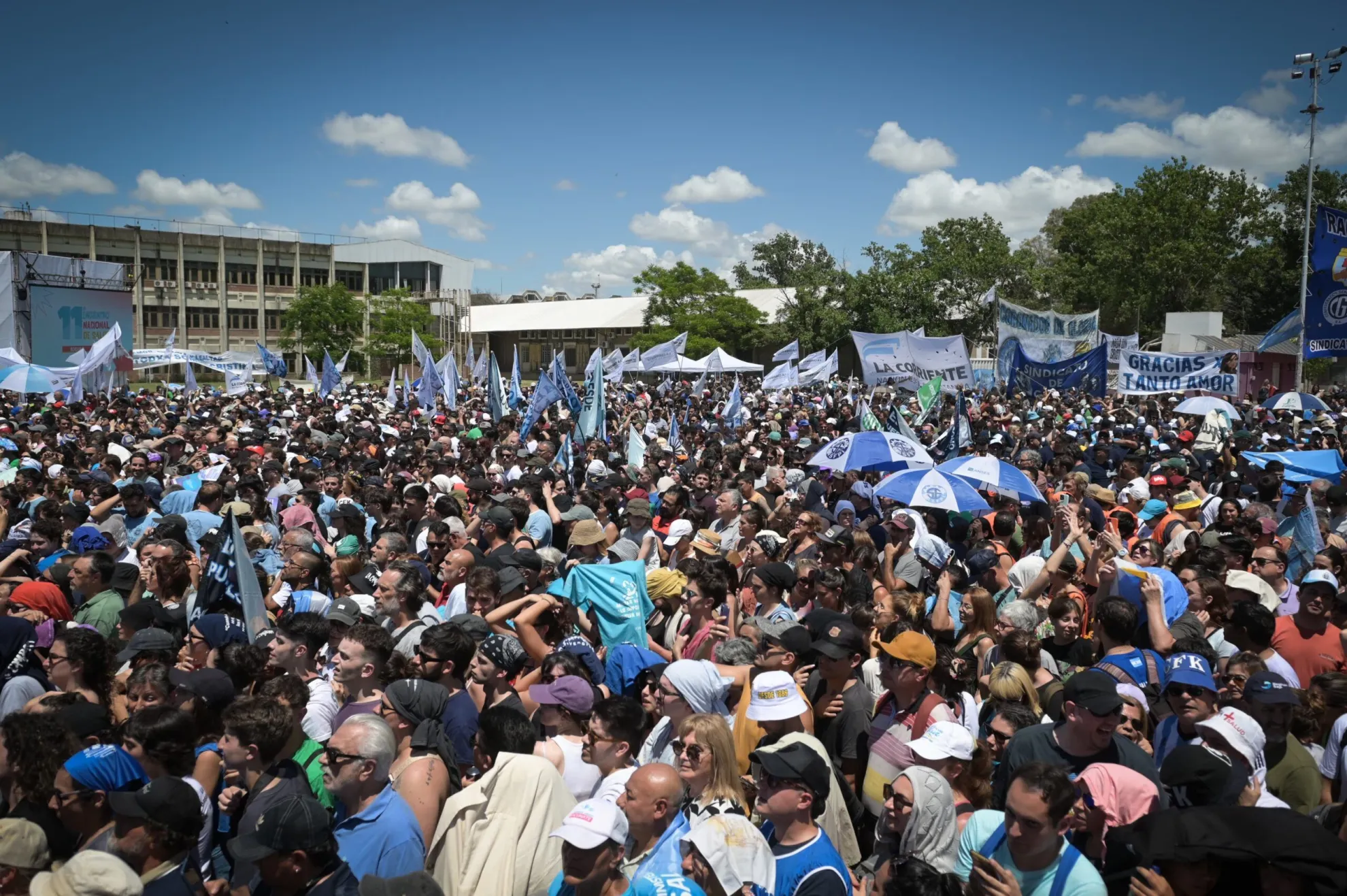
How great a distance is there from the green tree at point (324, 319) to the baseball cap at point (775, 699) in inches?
2352

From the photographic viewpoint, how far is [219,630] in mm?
5914

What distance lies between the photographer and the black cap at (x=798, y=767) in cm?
340

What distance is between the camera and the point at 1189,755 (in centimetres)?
367

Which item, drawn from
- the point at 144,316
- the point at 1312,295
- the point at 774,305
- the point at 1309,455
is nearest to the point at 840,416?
the point at 1312,295

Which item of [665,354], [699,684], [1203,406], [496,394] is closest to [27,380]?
[496,394]

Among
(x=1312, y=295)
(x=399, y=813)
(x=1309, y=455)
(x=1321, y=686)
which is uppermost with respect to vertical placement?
(x=1312, y=295)

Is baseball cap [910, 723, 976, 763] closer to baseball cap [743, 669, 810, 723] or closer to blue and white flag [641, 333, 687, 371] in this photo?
baseball cap [743, 669, 810, 723]

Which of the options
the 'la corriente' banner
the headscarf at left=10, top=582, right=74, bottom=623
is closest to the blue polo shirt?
the headscarf at left=10, top=582, right=74, bottom=623

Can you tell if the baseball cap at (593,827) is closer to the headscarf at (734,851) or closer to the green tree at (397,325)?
the headscarf at (734,851)

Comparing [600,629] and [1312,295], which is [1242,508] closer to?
[600,629]

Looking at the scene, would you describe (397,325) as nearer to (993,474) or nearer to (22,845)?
(993,474)

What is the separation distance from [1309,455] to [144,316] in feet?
246

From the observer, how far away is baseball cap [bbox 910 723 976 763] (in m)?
3.79

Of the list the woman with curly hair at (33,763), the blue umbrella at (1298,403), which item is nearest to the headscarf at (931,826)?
the woman with curly hair at (33,763)
